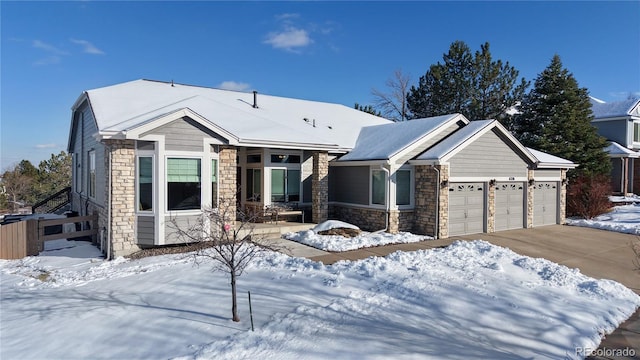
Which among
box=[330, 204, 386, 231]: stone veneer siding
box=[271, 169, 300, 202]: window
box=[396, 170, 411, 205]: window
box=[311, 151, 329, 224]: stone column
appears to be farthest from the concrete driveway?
box=[271, 169, 300, 202]: window

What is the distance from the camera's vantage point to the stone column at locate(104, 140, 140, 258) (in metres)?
10.5

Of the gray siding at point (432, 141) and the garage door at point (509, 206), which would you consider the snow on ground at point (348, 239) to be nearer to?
the gray siding at point (432, 141)

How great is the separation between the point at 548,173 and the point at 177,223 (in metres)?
15.3

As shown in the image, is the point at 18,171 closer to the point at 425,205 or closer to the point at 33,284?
the point at 33,284

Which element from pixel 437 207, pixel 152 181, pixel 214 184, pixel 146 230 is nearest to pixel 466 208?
pixel 437 207

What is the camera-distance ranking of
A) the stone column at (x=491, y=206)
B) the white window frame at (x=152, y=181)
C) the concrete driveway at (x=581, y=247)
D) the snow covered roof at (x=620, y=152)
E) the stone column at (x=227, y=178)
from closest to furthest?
the concrete driveway at (x=581, y=247)
the white window frame at (x=152, y=181)
the stone column at (x=227, y=178)
the stone column at (x=491, y=206)
the snow covered roof at (x=620, y=152)

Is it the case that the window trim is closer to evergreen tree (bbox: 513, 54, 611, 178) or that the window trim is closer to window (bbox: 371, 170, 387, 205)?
window (bbox: 371, 170, 387, 205)

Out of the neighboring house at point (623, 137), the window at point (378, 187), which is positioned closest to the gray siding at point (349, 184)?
the window at point (378, 187)

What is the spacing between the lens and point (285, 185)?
609 inches

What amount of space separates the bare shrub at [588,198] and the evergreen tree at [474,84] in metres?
8.72

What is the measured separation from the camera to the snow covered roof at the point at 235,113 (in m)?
12.0

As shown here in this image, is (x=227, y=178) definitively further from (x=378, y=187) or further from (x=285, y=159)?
(x=378, y=187)

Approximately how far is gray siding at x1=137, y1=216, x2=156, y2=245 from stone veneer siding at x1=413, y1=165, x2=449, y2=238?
861cm

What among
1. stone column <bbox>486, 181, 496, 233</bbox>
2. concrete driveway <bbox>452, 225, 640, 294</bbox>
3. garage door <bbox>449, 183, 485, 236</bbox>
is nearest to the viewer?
concrete driveway <bbox>452, 225, 640, 294</bbox>
